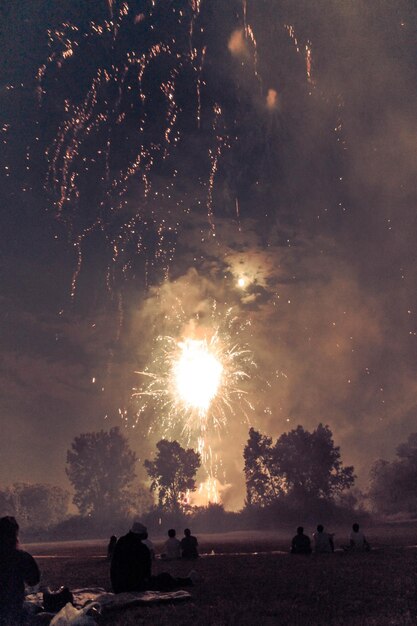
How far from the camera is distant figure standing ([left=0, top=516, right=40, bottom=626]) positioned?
29.7ft

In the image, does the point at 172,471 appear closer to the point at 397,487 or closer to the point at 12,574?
the point at 397,487

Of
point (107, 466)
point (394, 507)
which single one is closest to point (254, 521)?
point (394, 507)

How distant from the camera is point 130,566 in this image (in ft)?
37.7

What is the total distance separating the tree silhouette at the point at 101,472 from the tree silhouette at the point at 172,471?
1387 centimetres

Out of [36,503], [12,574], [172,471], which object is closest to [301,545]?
[12,574]

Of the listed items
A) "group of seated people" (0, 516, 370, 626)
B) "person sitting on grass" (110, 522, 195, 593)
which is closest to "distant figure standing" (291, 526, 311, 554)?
"group of seated people" (0, 516, 370, 626)

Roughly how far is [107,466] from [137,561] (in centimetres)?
11123

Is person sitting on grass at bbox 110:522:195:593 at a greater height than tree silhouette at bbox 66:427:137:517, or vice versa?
tree silhouette at bbox 66:427:137:517

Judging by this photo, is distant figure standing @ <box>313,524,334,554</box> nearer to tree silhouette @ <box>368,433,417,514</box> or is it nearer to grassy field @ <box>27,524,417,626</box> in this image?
grassy field @ <box>27,524,417,626</box>

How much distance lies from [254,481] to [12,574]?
82676 mm

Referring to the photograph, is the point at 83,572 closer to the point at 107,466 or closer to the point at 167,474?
the point at 167,474

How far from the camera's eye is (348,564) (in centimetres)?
1750

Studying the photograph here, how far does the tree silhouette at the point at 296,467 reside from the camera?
79.8 m

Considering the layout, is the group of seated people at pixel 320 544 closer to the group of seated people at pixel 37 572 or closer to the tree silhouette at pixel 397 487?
the group of seated people at pixel 37 572
